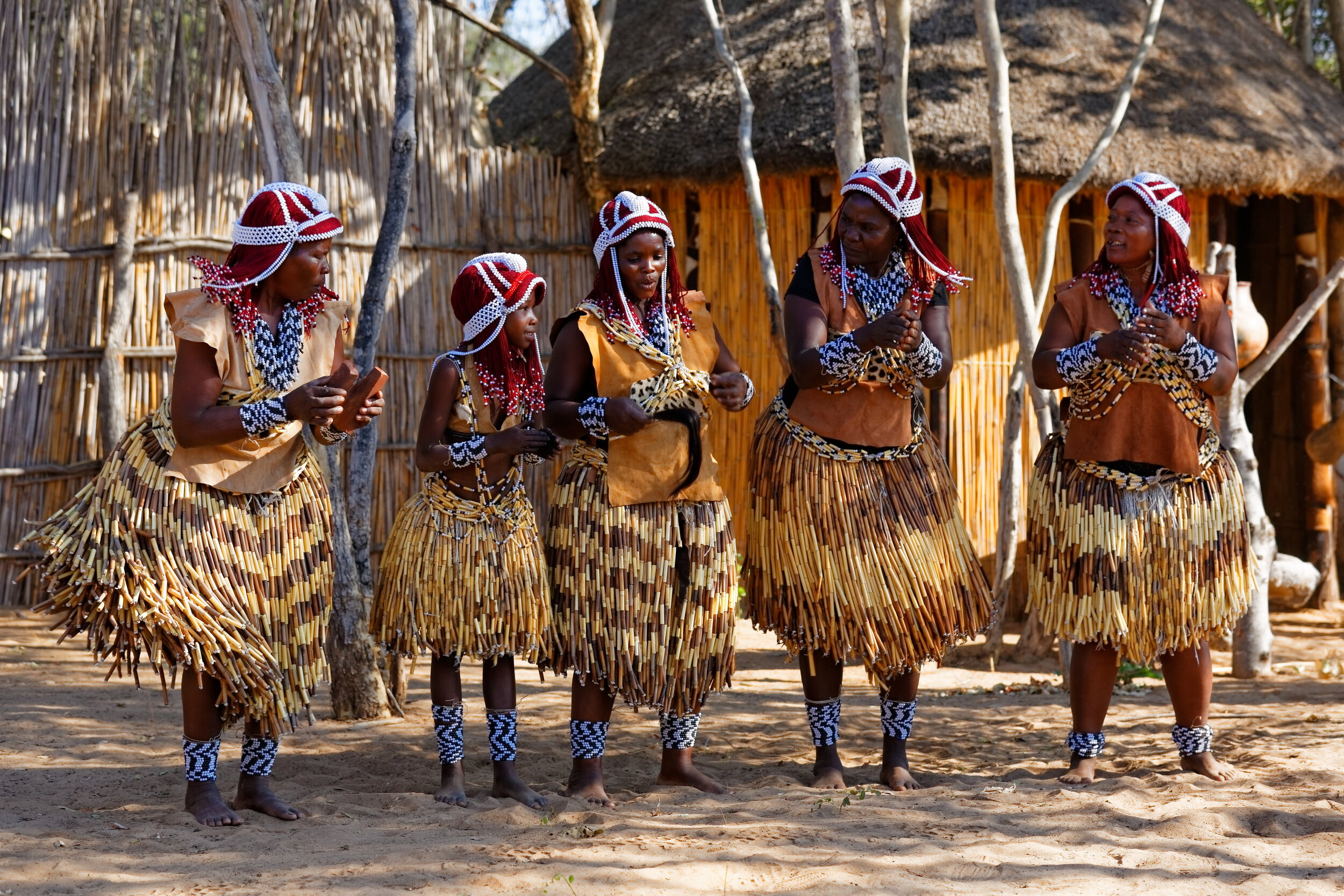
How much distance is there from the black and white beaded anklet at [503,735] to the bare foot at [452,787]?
0.11 m

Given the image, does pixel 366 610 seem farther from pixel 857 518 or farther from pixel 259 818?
pixel 857 518

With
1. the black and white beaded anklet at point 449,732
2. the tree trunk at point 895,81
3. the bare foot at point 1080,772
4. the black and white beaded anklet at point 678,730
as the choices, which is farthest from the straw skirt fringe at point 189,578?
the tree trunk at point 895,81

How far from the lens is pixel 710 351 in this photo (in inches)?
157

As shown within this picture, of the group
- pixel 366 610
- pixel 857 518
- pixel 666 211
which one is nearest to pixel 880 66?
pixel 666 211

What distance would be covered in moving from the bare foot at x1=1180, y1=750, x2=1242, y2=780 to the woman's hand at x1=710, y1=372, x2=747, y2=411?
1763mm

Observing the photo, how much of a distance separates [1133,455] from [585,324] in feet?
5.47

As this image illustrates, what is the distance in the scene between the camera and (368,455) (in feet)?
16.9

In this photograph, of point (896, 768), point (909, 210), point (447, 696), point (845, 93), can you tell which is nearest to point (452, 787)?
point (447, 696)

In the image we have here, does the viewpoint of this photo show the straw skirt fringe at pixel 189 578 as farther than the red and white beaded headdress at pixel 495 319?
No

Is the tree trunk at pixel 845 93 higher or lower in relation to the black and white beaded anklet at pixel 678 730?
higher

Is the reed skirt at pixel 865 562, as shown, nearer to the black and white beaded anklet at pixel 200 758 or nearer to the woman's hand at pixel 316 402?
the woman's hand at pixel 316 402

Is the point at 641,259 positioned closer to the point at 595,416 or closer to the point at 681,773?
the point at 595,416

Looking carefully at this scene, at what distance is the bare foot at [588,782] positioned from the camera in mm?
3787

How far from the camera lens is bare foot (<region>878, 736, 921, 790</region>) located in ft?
13.1
